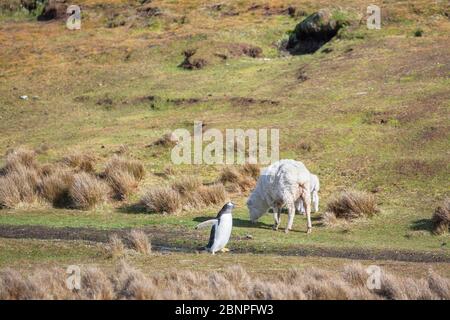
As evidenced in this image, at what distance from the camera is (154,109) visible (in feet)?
112

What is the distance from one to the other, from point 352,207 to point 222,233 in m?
4.87

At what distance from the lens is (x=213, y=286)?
490 inches

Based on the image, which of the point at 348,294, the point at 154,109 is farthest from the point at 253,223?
the point at 154,109

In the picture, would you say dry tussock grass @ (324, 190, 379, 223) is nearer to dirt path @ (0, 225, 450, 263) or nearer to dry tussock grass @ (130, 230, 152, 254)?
dirt path @ (0, 225, 450, 263)

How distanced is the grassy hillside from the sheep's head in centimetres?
37

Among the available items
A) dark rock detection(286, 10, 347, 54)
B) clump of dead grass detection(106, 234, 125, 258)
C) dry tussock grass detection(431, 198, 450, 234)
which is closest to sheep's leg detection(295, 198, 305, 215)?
dry tussock grass detection(431, 198, 450, 234)

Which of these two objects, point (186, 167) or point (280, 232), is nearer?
point (280, 232)

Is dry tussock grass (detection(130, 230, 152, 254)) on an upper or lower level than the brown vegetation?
upper

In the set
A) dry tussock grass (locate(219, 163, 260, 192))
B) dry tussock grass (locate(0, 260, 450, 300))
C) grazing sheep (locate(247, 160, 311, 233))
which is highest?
dry tussock grass (locate(0, 260, 450, 300))

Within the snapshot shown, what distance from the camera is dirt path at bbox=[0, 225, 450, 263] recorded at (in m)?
16.2

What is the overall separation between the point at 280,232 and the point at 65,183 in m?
7.14

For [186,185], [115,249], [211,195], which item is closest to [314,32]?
[186,185]
